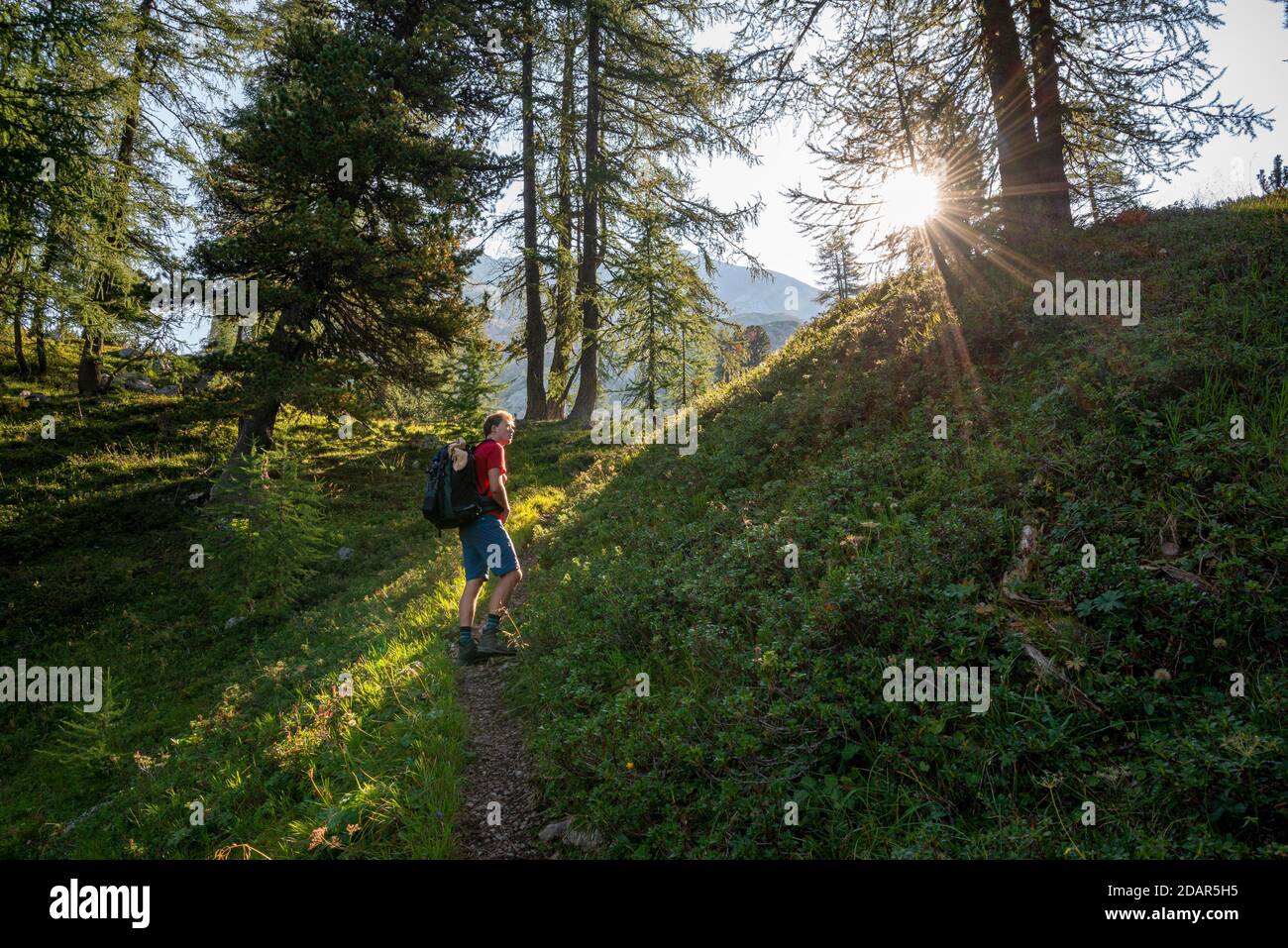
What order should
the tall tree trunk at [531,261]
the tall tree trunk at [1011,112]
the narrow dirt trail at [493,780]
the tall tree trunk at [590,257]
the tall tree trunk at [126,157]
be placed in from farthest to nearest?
the tall tree trunk at [531,261], the tall tree trunk at [590,257], the tall tree trunk at [126,157], the tall tree trunk at [1011,112], the narrow dirt trail at [493,780]

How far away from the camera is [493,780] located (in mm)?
5047

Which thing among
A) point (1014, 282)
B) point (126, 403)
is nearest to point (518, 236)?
point (126, 403)

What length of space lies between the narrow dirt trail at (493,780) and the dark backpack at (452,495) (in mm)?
1858

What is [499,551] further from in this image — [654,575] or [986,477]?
[986,477]

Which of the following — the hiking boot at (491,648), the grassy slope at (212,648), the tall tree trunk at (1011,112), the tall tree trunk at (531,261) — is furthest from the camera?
the tall tree trunk at (531,261)

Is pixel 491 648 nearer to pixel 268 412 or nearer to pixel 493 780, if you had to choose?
pixel 493 780

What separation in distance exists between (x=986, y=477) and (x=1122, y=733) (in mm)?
2794

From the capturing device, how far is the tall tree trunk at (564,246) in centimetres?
2128

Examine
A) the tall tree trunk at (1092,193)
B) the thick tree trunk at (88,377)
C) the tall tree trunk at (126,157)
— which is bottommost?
the thick tree trunk at (88,377)

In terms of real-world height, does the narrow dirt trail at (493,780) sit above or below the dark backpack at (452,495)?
below

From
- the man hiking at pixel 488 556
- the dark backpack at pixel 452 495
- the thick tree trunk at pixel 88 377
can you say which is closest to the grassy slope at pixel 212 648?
the man hiking at pixel 488 556

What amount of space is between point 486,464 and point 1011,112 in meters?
11.6

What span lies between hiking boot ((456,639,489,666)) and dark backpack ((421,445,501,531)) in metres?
1.54

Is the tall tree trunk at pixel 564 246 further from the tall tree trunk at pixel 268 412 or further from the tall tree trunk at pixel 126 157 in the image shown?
the tall tree trunk at pixel 126 157
